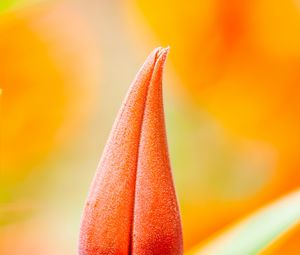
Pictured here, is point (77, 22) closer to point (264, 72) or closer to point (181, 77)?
point (181, 77)

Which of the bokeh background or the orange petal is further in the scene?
the bokeh background

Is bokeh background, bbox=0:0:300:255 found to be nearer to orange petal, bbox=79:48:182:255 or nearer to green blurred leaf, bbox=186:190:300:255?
green blurred leaf, bbox=186:190:300:255

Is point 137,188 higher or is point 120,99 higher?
point 120,99

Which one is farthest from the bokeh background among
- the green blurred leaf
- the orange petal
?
the orange petal

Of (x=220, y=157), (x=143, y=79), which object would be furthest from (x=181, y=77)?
(x=143, y=79)

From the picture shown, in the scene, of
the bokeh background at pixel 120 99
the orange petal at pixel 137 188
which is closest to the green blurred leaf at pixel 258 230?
the bokeh background at pixel 120 99

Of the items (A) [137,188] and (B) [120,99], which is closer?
(A) [137,188]
